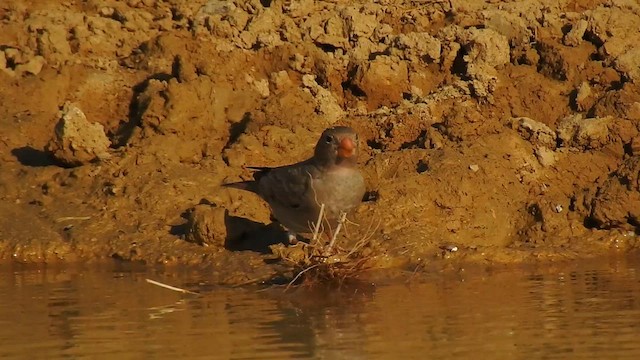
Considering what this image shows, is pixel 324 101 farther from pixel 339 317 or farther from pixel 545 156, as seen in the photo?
pixel 339 317

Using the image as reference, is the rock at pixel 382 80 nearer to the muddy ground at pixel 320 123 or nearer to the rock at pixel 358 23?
the muddy ground at pixel 320 123

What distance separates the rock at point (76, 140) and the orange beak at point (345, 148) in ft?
8.06

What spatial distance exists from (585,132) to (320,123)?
7.17 ft

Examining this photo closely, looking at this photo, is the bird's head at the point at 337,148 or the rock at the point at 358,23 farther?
the rock at the point at 358,23

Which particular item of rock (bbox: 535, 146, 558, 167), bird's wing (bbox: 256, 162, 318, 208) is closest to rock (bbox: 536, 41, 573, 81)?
rock (bbox: 535, 146, 558, 167)

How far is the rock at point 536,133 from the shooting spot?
418 inches

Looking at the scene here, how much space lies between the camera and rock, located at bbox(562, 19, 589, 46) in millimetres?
11172

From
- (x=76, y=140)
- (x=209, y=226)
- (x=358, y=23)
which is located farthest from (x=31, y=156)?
(x=358, y=23)

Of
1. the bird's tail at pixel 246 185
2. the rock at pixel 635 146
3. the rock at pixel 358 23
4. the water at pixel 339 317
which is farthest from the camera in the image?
the rock at pixel 358 23

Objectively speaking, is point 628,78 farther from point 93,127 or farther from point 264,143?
point 93,127

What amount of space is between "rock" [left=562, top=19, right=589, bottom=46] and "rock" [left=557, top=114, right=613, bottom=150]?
82 cm

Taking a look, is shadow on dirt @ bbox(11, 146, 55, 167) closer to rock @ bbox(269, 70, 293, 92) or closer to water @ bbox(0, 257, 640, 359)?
water @ bbox(0, 257, 640, 359)

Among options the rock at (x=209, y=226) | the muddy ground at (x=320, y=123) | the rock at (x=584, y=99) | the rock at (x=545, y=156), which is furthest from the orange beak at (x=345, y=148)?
the rock at (x=584, y=99)

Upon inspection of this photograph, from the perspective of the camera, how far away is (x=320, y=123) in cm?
1105
